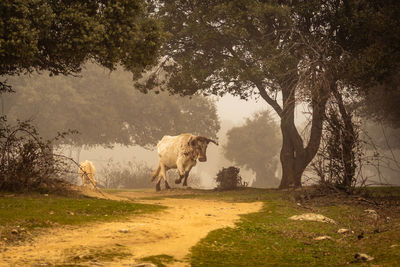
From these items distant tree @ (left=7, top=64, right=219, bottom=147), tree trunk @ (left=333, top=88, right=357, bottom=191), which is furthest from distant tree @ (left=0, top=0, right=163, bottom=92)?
distant tree @ (left=7, top=64, right=219, bottom=147)

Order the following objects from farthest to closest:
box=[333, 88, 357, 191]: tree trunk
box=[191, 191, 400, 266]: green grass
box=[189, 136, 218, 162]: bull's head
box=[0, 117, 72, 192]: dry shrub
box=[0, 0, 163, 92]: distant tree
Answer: box=[189, 136, 218, 162]: bull's head
box=[333, 88, 357, 191]: tree trunk
box=[0, 117, 72, 192]: dry shrub
box=[0, 0, 163, 92]: distant tree
box=[191, 191, 400, 266]: green grass

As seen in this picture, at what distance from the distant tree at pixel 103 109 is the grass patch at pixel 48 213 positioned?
32.3 m

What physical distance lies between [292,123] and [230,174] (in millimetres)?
4503

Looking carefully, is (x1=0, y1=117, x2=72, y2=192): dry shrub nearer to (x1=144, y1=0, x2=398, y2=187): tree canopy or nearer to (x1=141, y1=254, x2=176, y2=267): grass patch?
(x1=141, y1=254, x2=176, y2=267): grass patch

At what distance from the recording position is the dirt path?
6199 mm

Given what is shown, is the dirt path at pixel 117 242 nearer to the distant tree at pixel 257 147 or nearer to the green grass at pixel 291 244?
the green grass at pixel 291 244

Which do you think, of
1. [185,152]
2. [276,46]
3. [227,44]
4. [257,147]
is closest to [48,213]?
[185,152]

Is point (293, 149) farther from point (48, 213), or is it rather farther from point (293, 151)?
point (48, 213)

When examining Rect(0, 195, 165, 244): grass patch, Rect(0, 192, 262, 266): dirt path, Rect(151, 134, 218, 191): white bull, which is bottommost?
Rect(0, 192, 262, 266): dirt path

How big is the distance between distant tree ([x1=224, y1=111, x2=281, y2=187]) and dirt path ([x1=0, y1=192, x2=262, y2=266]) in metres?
45.5

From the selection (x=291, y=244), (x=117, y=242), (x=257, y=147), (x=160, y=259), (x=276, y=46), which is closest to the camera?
(x=160, y=259)

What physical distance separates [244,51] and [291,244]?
55.9ft

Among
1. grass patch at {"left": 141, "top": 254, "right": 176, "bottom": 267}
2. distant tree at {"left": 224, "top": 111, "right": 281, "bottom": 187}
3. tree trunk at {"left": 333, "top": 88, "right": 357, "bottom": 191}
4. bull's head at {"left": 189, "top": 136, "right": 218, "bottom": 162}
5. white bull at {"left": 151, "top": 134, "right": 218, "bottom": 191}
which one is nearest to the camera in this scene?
grass patch at {"left": 141, "top": 254, "right": 176, "bottom": 267}

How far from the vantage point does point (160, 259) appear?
643 centimetres
